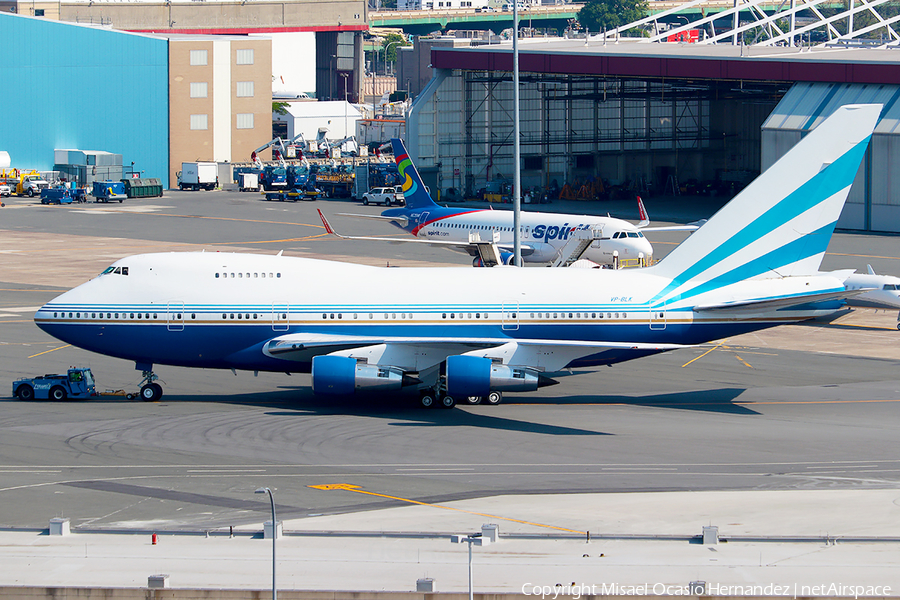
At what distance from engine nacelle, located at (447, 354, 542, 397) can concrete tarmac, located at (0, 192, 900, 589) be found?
1.16 m

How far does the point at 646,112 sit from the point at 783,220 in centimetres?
10103

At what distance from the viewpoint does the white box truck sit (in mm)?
140250

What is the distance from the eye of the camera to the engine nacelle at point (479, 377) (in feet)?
125

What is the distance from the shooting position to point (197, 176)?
460 feet

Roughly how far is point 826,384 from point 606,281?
1095 cm

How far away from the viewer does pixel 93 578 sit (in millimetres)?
21281

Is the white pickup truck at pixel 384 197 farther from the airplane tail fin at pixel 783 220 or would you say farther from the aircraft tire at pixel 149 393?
the airplane tail fin at pixel 783 220

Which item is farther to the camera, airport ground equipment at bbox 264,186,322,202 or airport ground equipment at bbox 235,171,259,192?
airport ground equipment at bbox 235,171,259,192

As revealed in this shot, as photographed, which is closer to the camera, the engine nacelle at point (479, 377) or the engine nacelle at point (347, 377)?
the engine nacelle at point (479, 377)

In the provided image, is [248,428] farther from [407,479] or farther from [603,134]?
[603,134]

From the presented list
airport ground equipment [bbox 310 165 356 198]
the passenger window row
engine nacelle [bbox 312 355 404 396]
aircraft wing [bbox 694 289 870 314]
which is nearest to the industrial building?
airport ground equipment [bbox 310 165 356 198]

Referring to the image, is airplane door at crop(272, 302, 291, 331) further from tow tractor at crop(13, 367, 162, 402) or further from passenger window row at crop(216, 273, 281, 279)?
tow tractor at crop(13, 367, 162, 402)

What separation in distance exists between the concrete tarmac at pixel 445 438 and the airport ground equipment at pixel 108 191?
73223 millimetres

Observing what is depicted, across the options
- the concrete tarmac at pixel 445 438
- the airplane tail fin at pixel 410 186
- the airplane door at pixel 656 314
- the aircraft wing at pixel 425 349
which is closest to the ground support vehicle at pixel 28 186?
the airplane tail fin at pixel 410 186
